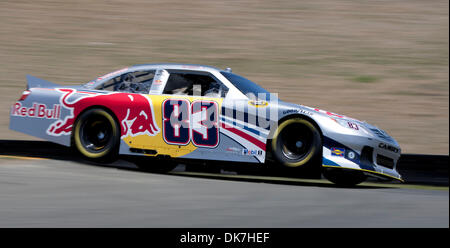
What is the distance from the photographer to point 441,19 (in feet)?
53.9

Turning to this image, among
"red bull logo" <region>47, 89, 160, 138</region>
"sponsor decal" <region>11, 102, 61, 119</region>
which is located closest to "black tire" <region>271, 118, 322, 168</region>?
"red bull logo" <region>47, 89, 160, 138</region>

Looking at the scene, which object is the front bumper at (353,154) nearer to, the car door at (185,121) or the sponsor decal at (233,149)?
the sponsor decal at (233,149)

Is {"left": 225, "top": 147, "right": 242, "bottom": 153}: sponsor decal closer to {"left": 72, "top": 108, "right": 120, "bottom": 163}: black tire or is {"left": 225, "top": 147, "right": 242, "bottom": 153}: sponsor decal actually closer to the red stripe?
the red stripe

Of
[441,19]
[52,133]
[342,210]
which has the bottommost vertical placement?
[342,210]

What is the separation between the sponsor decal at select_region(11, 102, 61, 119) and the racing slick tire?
2994 millimetres

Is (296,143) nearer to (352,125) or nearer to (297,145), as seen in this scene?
(297,145)

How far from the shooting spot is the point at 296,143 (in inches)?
304

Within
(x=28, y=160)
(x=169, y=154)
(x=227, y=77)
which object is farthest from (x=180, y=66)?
(x=28, y=160)

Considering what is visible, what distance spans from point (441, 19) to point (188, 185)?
459 inches

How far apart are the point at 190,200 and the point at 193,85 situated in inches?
89.2

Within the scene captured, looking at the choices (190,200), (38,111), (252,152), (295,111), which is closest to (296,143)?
(295,111)

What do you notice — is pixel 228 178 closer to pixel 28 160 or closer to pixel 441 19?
pixel 28 160

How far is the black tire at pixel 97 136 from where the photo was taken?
26.6ft

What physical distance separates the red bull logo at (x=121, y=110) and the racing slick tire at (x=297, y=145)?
1.58 m
